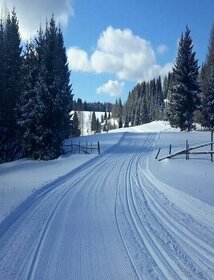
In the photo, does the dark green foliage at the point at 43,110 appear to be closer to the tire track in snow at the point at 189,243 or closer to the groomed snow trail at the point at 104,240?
the groomed snow trail at the point at 104,240

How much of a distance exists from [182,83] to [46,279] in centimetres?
4584

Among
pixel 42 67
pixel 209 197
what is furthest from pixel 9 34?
pixel 209 197

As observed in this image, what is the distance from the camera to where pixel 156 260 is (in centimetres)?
742

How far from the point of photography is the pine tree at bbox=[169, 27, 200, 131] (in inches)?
1957

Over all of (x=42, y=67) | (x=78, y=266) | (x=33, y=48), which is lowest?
(x=78, y=266)

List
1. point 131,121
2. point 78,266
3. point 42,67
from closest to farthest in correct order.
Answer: point 78,266
point 42,67
point 131,121

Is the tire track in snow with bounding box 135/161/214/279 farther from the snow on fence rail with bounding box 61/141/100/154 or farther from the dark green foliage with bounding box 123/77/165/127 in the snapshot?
the dark green foliage with bounding box 123/77/165/127

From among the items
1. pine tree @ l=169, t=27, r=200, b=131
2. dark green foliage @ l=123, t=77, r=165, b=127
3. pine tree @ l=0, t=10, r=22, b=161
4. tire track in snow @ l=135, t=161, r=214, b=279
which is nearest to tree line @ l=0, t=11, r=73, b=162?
pine tree @ l=0, t=10, r=22, b=161

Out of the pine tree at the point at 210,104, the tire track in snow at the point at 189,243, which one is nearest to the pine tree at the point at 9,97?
the pine tree at the point at 210,104

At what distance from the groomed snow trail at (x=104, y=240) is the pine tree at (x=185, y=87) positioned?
36355 mm

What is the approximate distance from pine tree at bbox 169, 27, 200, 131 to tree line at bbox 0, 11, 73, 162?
1708 centimetres

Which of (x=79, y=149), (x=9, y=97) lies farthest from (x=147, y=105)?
(x=9, y=97)

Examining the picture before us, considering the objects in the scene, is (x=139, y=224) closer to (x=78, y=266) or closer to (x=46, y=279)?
(x=78, y=266)

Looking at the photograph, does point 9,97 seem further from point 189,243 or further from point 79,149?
point 189,243
